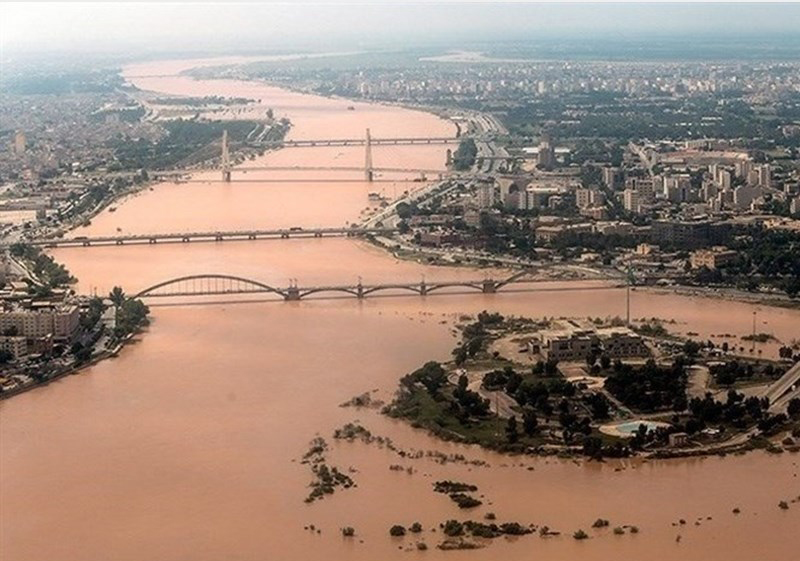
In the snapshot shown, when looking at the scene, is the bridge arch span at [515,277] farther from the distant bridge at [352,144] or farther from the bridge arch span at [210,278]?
the distant bridge at [352,144]

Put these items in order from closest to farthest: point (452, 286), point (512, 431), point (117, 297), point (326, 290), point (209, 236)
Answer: point (512, 431), point (117, 297), point (326, 290), point (452, 286), point (209, 236)

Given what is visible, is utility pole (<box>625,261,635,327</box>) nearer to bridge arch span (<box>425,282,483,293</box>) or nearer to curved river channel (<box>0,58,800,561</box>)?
curved river channel (<box>0,58,800,561</box>)

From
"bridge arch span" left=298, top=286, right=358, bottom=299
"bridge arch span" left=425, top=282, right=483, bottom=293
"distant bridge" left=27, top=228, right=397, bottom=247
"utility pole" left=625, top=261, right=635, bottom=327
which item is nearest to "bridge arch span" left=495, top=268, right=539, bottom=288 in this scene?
"bridge arch span" left=425, top=282, right=483, bottom=293

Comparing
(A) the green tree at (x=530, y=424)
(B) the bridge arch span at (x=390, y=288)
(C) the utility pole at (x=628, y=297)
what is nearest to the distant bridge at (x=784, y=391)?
(A) the green tree at (x=530, y=424)

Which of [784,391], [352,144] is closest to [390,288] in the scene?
[784,391]

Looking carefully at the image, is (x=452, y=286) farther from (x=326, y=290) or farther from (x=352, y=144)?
(x=352, y=144)

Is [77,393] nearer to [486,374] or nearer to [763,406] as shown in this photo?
[486,374]

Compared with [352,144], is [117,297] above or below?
above
